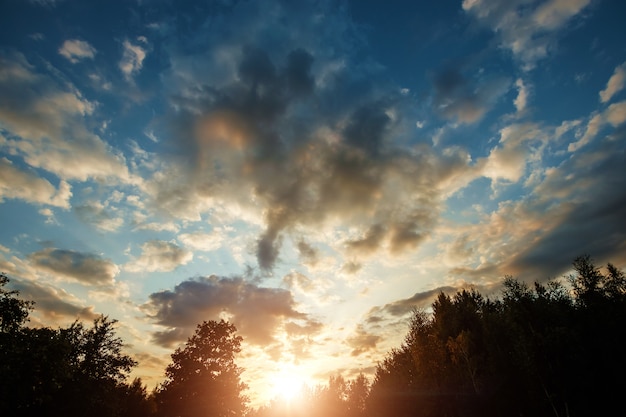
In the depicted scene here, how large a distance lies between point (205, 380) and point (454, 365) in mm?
41039

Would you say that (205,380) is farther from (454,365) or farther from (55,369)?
(454,365)

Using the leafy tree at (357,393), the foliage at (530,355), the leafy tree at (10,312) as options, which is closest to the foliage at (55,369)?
the leafy tree at (10,312)

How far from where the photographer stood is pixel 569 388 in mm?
40938

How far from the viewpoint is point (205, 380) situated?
125ft

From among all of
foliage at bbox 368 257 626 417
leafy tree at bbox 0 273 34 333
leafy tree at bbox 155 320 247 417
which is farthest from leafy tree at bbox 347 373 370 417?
leafy tree at bbox 0 273 34 333

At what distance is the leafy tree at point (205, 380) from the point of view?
36.6m

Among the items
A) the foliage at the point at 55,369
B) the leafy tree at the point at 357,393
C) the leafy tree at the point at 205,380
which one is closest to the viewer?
the foliage at the point at 55,369

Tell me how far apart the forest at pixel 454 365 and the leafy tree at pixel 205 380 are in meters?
0.12

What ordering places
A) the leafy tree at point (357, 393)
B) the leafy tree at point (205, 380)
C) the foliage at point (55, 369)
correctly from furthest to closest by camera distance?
the leafy tree at point (357, 393)
the leafy tree at point (205, 380)
the foliage at point (55, 369)

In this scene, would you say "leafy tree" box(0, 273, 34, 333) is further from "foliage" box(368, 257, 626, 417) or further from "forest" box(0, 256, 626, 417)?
"foliage" box(368, 257, 626, 417)

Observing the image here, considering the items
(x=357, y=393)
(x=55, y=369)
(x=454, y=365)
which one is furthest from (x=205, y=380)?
(x=357, y=393)

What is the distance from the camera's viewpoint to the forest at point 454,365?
28.0 metres

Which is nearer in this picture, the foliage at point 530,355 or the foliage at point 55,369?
the foliage at point 55,369

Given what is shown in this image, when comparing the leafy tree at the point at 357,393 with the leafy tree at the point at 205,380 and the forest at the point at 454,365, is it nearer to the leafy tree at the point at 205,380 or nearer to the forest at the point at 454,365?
the forest at the point at 454,365
